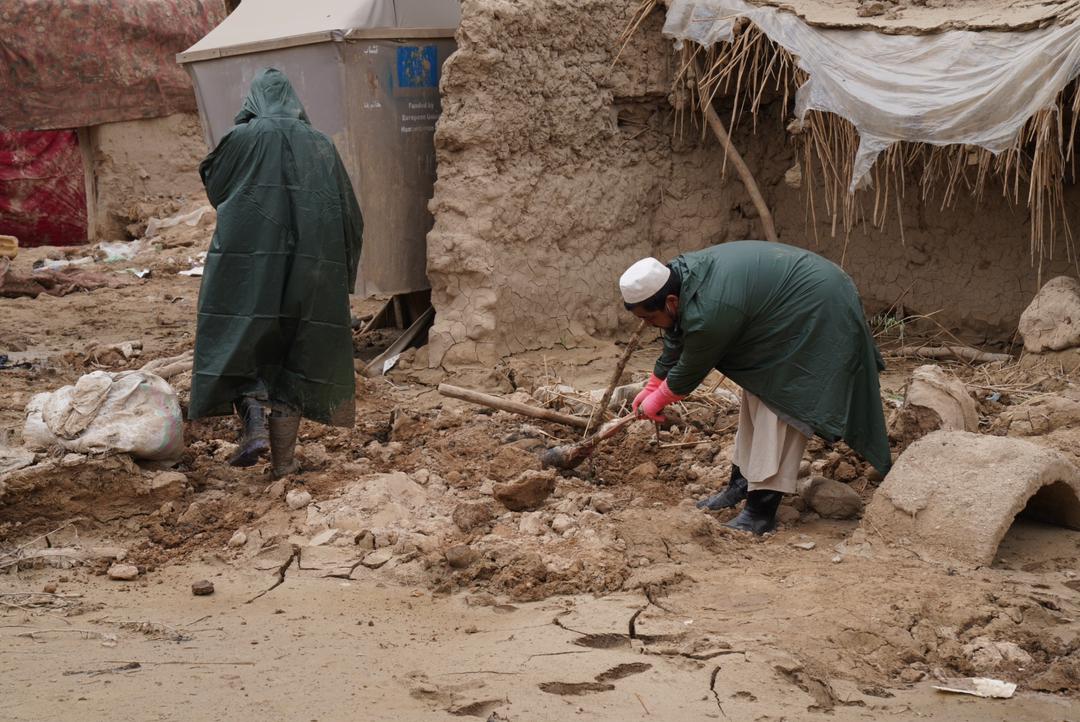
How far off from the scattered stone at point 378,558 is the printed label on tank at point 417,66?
3186 mm

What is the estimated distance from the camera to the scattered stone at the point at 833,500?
4574 mm

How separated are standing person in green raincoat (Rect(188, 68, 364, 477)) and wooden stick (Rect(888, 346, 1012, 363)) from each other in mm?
3567

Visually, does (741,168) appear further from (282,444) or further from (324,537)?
(324,537)

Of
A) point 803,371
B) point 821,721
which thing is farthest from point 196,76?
point 821,721

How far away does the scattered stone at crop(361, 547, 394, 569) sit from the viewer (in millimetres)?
4137

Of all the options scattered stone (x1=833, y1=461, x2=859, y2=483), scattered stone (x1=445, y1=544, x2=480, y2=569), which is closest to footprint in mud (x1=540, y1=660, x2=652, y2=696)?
scattered stone (x1=445, y1=544, x2=480, y2=569)

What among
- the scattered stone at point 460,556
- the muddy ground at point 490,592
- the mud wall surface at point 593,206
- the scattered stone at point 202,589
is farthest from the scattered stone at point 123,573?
the mud wall surface at point 593,206

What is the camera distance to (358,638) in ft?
11.6

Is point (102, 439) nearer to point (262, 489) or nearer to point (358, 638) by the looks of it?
point (262, 489)

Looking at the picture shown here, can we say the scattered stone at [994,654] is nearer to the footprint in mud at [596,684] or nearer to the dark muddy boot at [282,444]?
the footprint in mud at [596,684]

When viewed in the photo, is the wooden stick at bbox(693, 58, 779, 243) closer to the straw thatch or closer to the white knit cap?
the straw thatch

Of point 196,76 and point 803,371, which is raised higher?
point 196,76

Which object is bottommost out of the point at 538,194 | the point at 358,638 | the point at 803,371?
the point at 358,638

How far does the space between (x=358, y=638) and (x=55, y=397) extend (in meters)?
2.03
